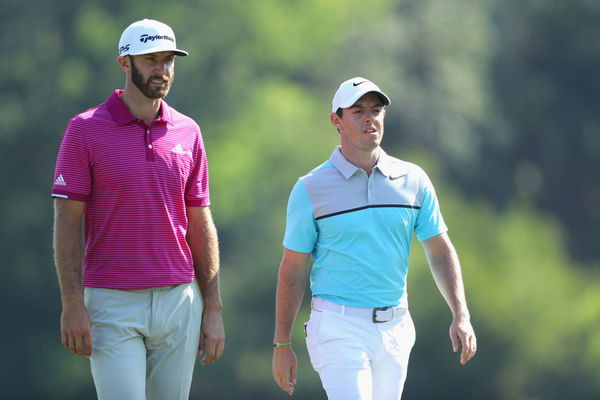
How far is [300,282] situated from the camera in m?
4.90

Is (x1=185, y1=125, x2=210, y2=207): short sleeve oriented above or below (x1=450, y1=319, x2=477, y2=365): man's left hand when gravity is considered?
above

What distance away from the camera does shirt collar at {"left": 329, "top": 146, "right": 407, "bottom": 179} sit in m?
4.86

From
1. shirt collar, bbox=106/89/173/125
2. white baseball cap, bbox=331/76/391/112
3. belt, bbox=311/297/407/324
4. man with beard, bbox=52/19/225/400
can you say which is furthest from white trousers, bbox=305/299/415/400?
shirt collar, bbox=106/89/173/125

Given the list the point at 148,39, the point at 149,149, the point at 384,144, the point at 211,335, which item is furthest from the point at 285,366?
the point at 384,144

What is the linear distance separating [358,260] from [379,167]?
41 centimetres

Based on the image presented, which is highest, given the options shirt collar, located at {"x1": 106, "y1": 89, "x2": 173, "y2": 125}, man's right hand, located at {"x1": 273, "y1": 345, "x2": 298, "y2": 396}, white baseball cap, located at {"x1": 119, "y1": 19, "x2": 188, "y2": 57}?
white baseball cap, located at {"x1": 119, "y1": 19, "x2": 188, "y2": 57}

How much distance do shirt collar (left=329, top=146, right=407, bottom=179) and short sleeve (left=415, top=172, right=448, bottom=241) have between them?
0.43ft

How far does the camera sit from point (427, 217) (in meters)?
4.97

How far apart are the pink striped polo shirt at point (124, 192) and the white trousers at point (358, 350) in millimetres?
615

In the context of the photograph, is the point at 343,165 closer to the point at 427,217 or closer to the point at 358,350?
the point at 427,217

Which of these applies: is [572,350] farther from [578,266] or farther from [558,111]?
[558,111]

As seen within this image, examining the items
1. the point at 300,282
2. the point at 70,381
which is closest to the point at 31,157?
the point at 70,381

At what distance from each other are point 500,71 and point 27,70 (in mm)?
13121

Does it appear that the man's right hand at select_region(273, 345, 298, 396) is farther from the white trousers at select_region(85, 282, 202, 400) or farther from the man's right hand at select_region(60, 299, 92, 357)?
the man's right hand at select_region(60, 299, 92, 357)
